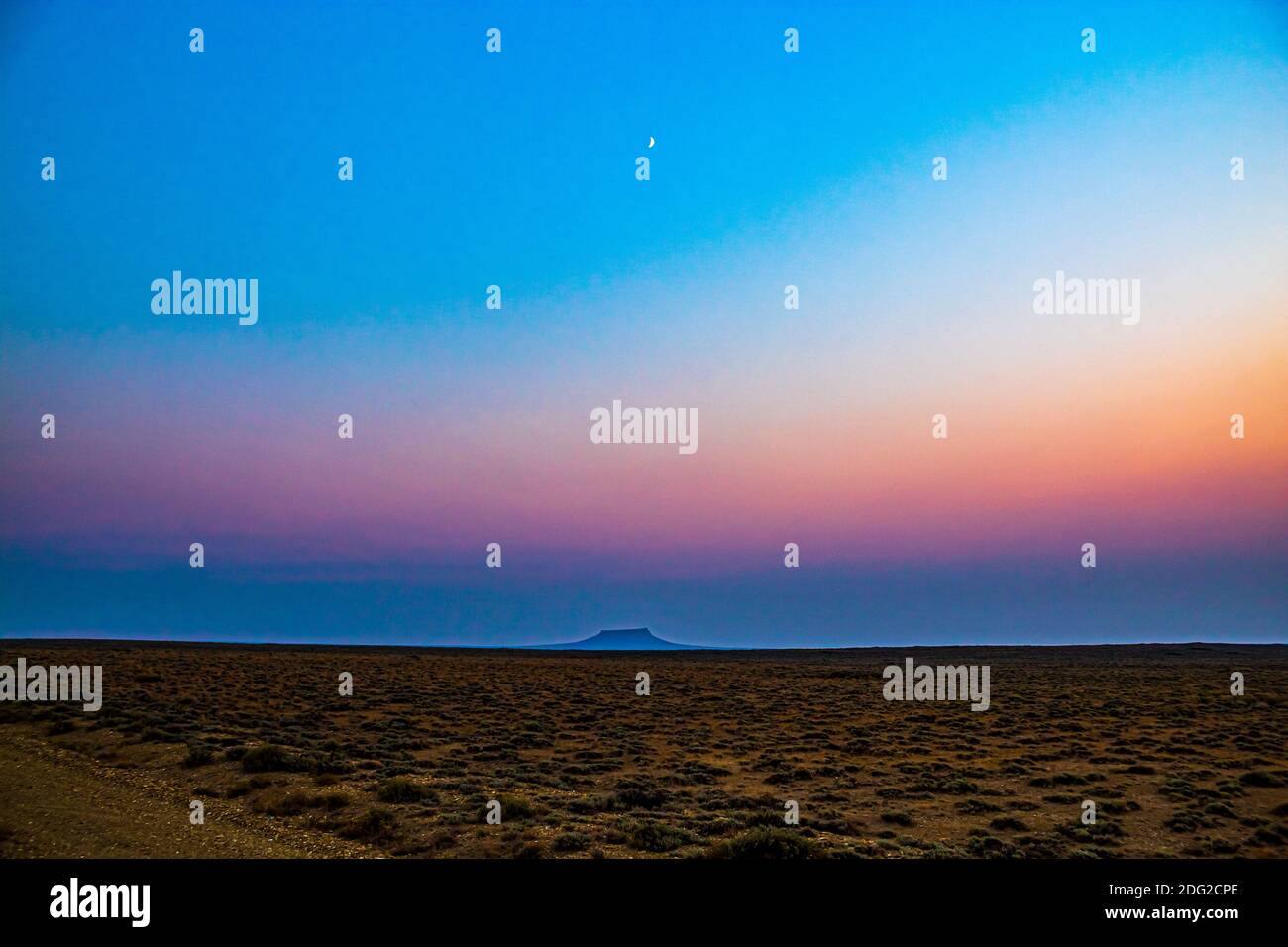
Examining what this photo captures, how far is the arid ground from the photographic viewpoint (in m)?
11.6

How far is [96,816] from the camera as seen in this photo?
466 inches

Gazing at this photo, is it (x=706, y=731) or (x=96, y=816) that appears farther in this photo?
(x=706, y=731)

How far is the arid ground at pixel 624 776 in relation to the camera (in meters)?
11.6

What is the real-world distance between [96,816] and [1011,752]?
77.6 feet

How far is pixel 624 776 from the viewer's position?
17656 mm
